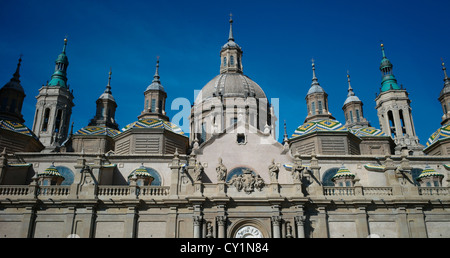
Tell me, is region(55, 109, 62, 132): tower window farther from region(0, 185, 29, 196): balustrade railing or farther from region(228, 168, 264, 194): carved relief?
region(228, 168, 264, 194): carved relief

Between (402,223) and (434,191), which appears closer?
(402,223)

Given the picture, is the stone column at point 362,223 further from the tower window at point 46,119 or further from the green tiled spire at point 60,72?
the green tiled spire at point 60,72

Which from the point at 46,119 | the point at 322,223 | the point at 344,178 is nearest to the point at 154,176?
the point at 322,223

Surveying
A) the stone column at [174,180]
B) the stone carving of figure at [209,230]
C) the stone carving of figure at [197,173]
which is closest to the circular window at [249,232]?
the stone carving of figure at [209,230]

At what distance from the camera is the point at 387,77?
61375mm

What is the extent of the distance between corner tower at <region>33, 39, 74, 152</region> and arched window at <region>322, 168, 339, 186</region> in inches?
1419

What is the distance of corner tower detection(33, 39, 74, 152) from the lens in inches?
2282

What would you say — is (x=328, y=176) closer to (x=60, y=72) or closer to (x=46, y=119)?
(x=46, y=119)

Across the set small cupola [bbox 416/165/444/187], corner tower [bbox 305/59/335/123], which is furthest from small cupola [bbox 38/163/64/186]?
small cupola [bbox 416/165/444/187]

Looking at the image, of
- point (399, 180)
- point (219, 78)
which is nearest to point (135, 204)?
point (399, 180)

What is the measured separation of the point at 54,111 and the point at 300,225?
42.0 meters

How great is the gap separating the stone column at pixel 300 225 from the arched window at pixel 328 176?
29.7 ft

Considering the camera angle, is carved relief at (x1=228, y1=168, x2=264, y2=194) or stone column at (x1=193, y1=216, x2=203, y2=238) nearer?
stone column at (x1=193, y1=216, x2=203, y2=238)

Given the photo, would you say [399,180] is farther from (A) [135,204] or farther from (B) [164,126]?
(B) [164,126]
